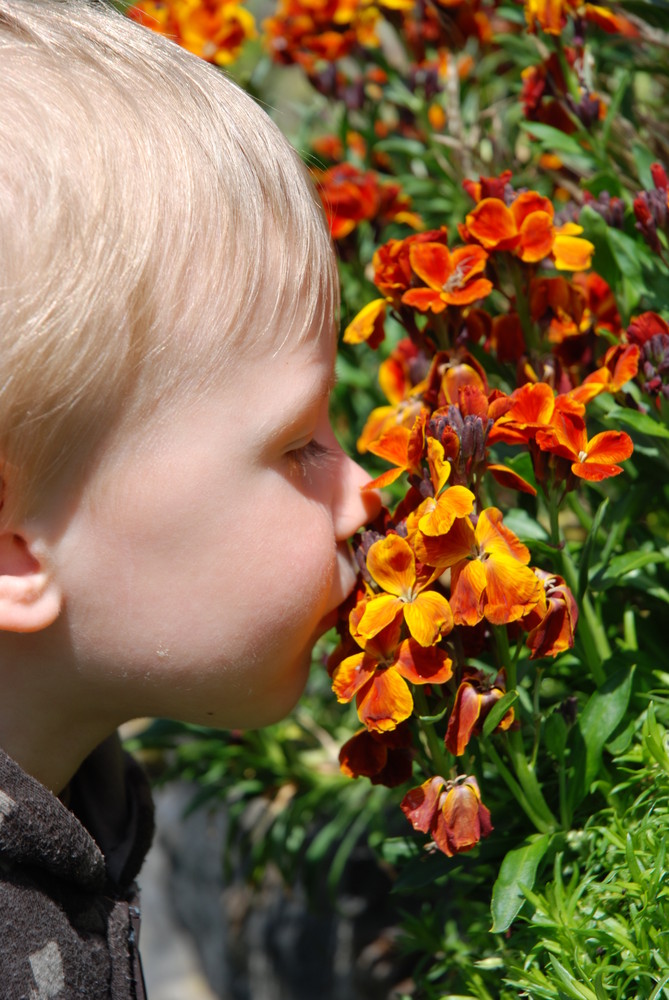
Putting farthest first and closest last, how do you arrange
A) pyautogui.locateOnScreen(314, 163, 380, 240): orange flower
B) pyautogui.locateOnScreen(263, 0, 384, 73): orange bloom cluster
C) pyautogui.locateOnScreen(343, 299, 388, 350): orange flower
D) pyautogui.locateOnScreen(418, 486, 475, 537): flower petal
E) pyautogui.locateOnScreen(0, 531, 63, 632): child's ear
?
1. pyautogui.locateOnScreen(263, 0, 384, 73): orange bloom cluster
2. pyautogui.locateOnScreen(314, 163, 380, 240): orange flower
3. pyautogui.locateOnScreen(343, 299, 388, 350): orange flower
4. pyautogui.locateOnScreen(0, 531, 63, 632): child's ear
5. pyautogui.locateOnScreen(418, 486, 475, 537): flower petal

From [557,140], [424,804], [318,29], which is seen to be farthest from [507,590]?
[318,29]

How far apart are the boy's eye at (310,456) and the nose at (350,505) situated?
0.08 ft

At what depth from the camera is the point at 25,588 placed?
91 cm

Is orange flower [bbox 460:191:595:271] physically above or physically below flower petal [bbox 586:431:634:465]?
above

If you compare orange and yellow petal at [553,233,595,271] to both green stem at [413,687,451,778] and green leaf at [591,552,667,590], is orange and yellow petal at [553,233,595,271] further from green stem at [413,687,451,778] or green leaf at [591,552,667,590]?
green stem at [413,687,451,778]

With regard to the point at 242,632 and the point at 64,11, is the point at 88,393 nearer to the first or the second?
the point at 242,632

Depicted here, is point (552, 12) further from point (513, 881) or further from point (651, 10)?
point (513, 881)

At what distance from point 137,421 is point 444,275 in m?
0.34

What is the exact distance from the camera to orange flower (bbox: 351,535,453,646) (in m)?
0.83

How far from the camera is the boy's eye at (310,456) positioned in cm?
100

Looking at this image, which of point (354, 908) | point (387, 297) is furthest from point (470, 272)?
point (354, 908)

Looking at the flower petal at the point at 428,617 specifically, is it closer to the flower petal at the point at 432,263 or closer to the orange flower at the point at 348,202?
the flower petal at the point at 432,263

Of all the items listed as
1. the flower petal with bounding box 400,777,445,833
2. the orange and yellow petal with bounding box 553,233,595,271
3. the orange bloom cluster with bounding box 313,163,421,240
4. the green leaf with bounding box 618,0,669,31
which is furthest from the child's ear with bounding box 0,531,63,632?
the green leaf with bounding box 618,0,669,31

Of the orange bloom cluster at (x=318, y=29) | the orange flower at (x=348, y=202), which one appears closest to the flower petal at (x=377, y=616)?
the orange flower at (x=348, y=202)
